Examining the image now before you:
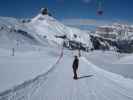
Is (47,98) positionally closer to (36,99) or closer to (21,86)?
(36,99)

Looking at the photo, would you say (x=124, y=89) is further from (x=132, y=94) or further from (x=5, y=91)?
(x=5, y=91)

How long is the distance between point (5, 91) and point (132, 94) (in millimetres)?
5325

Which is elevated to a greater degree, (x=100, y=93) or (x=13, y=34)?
(x=13, y=34)

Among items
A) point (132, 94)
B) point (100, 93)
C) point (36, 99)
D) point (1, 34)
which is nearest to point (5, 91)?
point (36, 99)

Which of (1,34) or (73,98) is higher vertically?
(1,34)

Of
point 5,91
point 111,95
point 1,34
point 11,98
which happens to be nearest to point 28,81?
point 5,91

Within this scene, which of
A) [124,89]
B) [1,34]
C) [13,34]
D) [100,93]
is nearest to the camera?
[100,93]

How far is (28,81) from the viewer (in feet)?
38.6

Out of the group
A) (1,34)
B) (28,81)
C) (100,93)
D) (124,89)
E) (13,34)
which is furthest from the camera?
(13,34)

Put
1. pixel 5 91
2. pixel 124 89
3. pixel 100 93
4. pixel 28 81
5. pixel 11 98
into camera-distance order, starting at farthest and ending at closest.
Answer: pixel 28 81 → pixel 124 89 → pixel 100 93 → pixel 5 91 → pixel 11 98

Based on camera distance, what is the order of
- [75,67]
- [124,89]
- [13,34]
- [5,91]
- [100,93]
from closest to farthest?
[5,91]
[100,93]
[124,89]
[75,67]
[13,34]

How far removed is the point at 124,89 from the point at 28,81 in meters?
5.09

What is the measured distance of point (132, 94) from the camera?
916 cm

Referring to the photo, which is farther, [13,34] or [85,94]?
[13,34]
